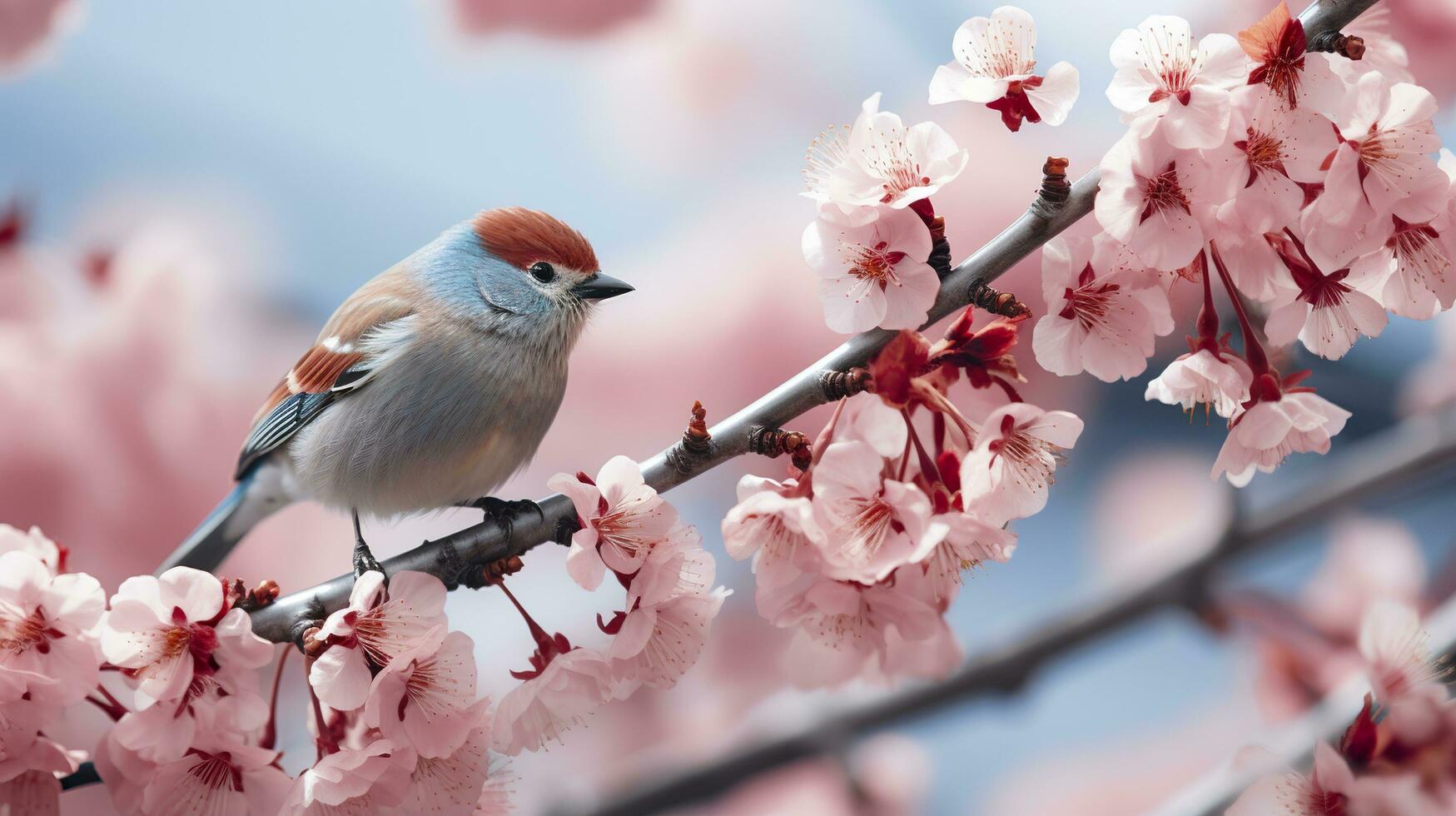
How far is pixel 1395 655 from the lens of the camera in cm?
71

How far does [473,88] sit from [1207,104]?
703 millimetres

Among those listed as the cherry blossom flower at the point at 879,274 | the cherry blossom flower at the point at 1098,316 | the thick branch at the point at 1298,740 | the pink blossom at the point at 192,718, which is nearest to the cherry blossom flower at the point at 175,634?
the pink blossom at the point at 192,718

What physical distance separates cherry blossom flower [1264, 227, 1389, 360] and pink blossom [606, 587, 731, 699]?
0.35 m

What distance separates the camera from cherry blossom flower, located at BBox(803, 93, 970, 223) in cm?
50

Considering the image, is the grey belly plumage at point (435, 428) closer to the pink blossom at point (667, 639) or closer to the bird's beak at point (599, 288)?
the bird's beak at point (599, 288)

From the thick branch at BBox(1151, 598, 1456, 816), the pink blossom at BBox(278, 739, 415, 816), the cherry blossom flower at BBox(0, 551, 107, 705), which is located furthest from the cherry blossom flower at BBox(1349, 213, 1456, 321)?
the cherry blossom flower at BBox(0, 551, 107, 705)

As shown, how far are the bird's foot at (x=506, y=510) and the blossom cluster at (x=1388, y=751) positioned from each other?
525mm

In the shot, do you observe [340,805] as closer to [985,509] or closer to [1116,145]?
[985,509]

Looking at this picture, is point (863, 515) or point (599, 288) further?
point (599, 288)

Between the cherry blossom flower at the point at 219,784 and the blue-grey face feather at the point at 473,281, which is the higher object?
the blue-grey face feather at the point at 473,281

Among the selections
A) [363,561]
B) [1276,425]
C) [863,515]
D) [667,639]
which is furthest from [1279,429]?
[363,561]

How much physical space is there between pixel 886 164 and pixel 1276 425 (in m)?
0.25

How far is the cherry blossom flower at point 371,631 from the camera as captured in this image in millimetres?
500

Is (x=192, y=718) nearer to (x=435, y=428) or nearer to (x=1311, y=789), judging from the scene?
(x=435, y=428)
